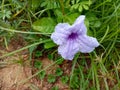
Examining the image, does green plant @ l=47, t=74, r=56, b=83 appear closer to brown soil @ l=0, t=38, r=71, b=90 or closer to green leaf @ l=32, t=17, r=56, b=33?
brown soil @ l=0, t=38, r=71, b=90

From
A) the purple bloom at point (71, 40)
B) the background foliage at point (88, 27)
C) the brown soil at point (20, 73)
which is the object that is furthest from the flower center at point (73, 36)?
the brown soil at point (20, 73)

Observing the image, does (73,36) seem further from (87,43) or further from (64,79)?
(64,79)

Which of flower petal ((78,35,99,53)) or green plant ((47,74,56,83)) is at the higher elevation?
flower petal ((78,35,99,53))

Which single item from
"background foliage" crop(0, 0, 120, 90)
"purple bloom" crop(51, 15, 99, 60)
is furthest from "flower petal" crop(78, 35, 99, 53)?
"background foliage" crop(0, 0, 120, 90)

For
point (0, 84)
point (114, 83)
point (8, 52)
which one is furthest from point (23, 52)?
point (114, 83)

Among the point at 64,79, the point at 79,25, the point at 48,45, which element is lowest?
the point at 64,79

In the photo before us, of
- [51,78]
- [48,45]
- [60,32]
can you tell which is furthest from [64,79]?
[60,32]

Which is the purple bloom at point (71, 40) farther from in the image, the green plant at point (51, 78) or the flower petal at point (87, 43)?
the green plant at point (51, 78)
